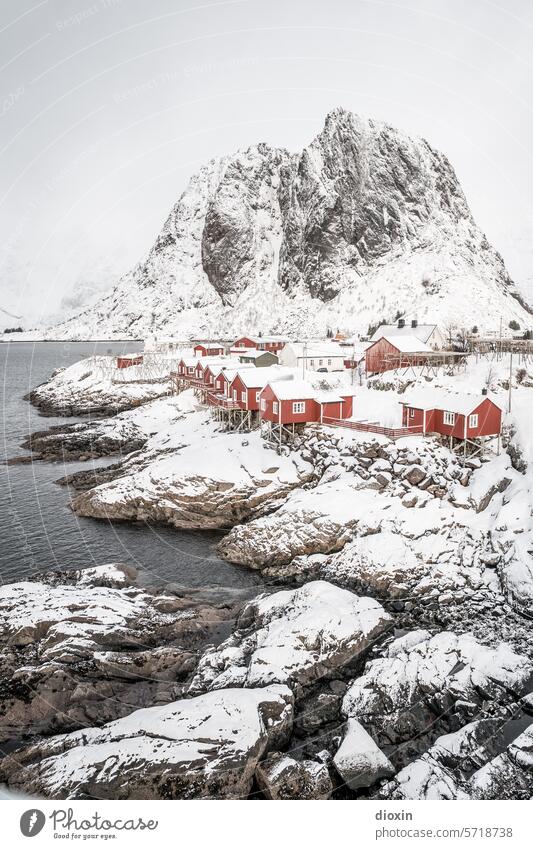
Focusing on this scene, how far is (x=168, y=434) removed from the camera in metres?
45.3

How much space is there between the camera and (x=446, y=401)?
32.2 m

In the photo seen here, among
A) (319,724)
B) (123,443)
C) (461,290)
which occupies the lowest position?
(319,724)

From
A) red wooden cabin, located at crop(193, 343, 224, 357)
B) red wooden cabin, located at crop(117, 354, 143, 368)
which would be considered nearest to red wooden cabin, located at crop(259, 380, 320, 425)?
red wooden cabin, located at crop(193, 343, 224, 357)

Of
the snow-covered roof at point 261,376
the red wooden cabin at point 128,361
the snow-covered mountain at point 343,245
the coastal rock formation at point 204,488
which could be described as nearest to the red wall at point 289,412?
the coastal rock formation at point 204,488

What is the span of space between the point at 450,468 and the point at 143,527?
19301 mm

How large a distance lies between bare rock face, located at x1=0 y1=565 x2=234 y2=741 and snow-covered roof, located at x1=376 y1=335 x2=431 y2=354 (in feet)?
124

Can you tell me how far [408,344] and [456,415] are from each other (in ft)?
77.1

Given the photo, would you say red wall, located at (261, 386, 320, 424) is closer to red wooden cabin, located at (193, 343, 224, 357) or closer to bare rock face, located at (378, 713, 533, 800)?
bare rock face, located at (378, 713, 533, 800)

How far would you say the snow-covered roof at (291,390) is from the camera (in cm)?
3481

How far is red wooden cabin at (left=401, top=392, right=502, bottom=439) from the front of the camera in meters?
30.2

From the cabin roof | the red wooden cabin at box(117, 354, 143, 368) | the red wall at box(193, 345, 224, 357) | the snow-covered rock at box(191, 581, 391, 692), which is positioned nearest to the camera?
the snow-covered rock at box(191, 581, 391, 692)

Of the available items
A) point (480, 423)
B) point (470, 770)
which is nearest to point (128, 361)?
point (480, 423)

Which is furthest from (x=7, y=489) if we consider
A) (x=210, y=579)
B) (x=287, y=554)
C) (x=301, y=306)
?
(x=301, y=306)
